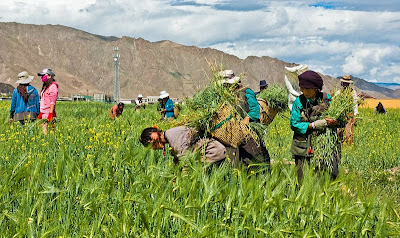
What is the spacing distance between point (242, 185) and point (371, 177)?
5393 mm

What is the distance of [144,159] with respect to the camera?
18.2ft

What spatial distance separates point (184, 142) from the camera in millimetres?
5281

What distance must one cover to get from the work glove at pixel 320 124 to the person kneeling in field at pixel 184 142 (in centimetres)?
110

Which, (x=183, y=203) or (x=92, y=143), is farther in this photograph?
(x=92, y=143)

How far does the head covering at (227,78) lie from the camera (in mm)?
5309

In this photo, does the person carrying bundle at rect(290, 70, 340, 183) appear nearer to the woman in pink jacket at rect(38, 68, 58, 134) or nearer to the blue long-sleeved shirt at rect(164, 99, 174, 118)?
the woman in pink jacket at rect(38, 68, 58, 134)

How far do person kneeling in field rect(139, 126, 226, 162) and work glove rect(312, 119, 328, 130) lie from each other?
1.10 metres

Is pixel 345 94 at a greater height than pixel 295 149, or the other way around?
pixel 345 94

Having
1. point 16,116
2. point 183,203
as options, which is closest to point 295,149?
point 183,203

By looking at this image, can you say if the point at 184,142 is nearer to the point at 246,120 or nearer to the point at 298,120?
the point at 246,120

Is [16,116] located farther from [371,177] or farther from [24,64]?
[24,64]

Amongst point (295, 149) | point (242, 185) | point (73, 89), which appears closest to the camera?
point (242, 185)

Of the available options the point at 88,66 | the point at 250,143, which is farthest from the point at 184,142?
the point at 88,66

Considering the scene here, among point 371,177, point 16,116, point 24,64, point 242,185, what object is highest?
point 24,64
